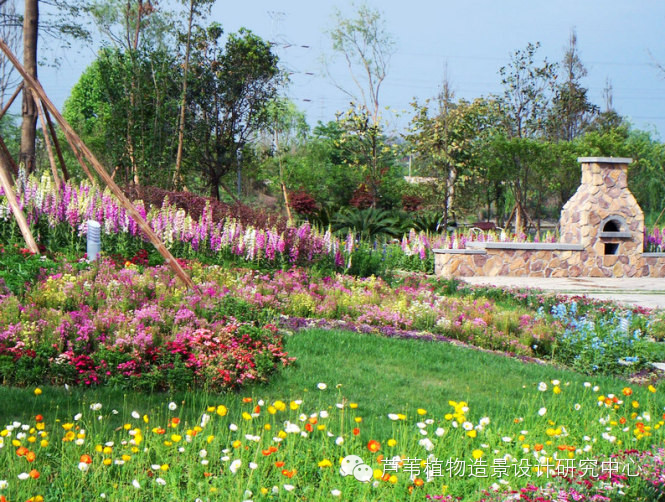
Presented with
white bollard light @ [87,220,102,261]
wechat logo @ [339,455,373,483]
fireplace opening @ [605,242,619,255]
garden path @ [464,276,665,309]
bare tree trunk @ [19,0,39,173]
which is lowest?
garden path @ [464,276,665,309]

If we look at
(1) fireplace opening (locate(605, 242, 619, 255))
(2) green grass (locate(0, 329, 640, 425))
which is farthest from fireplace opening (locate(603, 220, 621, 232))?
(2) green grass (locate(0, 329, 640, 425))

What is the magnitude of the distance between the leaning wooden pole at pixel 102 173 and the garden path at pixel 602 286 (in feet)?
17.0

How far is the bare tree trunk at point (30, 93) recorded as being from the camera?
10.2 metres

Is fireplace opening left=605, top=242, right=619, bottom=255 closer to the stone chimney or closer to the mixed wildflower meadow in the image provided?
the stone chimney

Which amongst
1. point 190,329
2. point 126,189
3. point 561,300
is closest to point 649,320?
point 561,300

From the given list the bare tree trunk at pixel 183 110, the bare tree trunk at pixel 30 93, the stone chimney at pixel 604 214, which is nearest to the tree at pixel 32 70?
the bare tree trunk at pixel 30 93

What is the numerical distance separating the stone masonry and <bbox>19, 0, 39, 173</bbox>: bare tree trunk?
7.21 metres

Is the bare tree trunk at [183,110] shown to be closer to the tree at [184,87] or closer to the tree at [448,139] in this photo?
the tree at [184,87]

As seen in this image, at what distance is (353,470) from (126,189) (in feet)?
27.3

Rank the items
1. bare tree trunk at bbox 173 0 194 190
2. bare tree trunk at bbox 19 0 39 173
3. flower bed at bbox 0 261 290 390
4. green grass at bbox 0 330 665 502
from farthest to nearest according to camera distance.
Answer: bare tree trunk at bbox 173 0 194 190 < bare tree trunk at bbox 19 0 39 173 < flower bed at bbox 0 261 290 390 < green grass at bbox 0 330 665 502

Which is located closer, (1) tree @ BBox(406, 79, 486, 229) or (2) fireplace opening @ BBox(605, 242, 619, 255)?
(2) fireplace opening @ BBox(605, 242, 619, 255)

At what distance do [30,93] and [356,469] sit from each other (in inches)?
375

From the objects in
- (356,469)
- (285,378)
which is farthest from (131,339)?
(356,469)

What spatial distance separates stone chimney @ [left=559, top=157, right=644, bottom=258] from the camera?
12891mm
